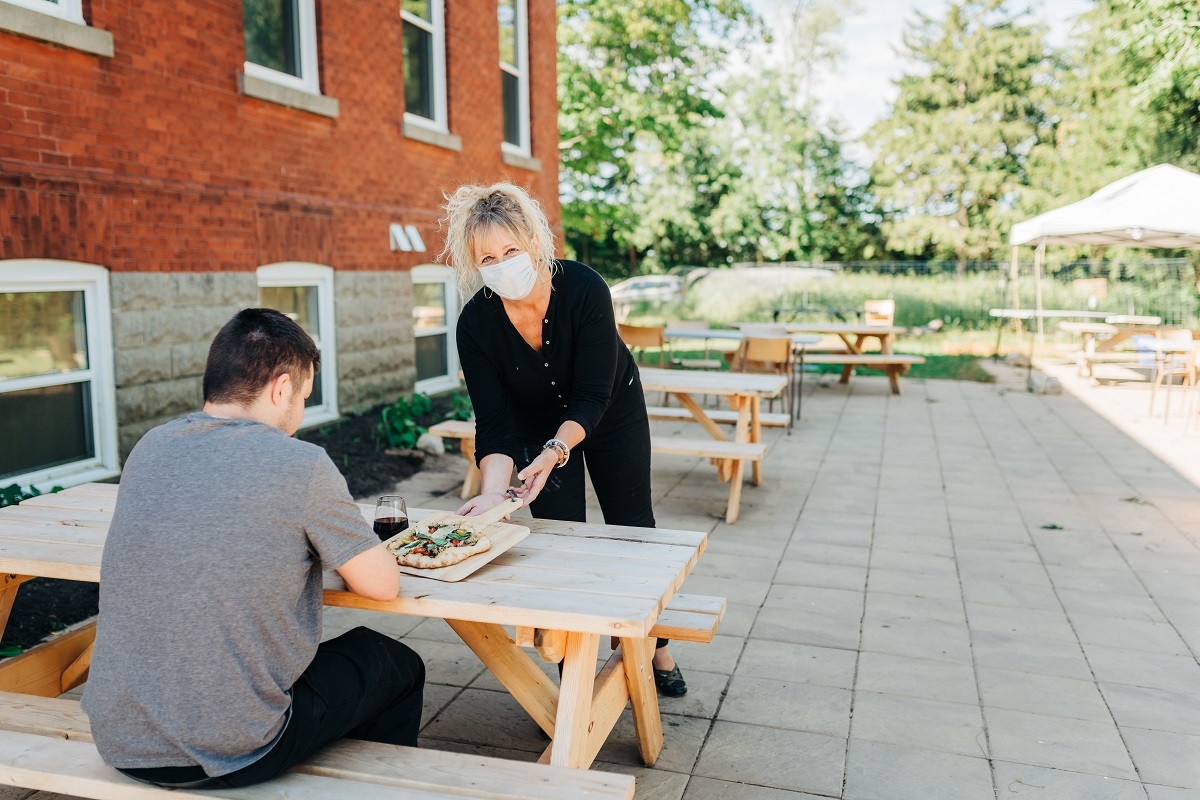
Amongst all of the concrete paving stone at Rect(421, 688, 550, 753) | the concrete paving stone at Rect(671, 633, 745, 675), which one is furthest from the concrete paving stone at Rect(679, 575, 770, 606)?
the concrete paving stone at Rect(421, 688, 550, 753)

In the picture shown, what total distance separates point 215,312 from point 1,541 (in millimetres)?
4082

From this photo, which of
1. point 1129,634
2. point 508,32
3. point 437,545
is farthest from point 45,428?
point 508,32

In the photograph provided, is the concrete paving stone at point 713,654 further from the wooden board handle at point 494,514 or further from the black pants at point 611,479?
the wooden board handle at point 494,514

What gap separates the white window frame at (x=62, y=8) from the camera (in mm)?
5297

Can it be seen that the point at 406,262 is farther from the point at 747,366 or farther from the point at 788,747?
the point at 788,747

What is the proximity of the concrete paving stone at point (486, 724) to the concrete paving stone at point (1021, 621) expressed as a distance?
2.26 metres

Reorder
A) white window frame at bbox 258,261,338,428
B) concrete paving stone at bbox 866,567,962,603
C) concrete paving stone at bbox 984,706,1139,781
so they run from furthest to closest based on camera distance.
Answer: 1. white window frame at bbox 258,261,338,428
2. concrete paving stone at bbox 866,567,962,603
3. concrete paving stone at bbox 984,706,1139,781

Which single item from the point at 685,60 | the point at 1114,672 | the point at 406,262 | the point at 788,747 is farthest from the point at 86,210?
the point at 685,60

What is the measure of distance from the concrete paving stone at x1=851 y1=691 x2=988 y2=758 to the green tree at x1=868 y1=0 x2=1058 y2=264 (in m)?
33.8

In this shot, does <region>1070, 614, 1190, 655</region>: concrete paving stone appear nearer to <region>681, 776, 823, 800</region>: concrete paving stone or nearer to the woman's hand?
<region>681, 776, 823, 800</region>: concrete paving stone

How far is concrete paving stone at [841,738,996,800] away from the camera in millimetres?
2994

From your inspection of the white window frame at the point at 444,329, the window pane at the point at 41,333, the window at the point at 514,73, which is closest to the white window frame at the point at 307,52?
the white window frame at the point at 444,329

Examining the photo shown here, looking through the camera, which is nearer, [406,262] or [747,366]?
[406,262]

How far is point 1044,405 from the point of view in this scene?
11867mm
